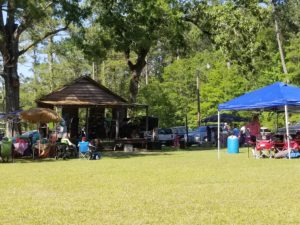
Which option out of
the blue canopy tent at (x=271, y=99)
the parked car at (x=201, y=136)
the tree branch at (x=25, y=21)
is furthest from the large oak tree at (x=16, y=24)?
the parked car at (x=201, y=136)

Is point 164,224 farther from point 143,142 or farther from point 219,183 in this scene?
point 143,142

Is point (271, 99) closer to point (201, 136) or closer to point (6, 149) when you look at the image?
point (6, 149)

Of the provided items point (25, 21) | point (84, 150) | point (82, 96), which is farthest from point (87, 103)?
point (84, 150)

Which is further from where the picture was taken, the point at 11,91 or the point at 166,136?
the point at 166,136

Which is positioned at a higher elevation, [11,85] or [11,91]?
[11,85]

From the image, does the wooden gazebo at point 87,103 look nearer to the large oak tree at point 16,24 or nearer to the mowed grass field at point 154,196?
the large oak tree at point 16,24

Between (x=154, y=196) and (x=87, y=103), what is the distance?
18.6 metres

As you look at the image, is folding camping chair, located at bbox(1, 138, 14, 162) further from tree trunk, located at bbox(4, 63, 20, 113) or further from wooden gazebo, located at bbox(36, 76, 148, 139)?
wooden gazebo, located at bbox(36, 76, 148, 139)

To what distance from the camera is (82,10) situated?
22625mm

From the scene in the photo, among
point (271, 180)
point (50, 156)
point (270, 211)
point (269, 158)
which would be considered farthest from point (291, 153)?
point (270, 211)

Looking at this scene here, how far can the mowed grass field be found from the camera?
7398mm

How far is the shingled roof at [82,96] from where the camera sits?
2784 centimetres

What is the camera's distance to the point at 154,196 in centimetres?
943

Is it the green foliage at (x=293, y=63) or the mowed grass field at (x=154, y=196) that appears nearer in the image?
the mowed grass field at (x=154, y=196)
